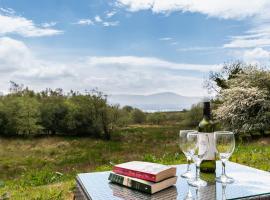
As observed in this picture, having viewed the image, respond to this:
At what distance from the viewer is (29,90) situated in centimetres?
2259

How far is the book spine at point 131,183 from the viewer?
75.9 inches

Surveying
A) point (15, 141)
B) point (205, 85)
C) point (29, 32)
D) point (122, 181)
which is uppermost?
point (29, 32)

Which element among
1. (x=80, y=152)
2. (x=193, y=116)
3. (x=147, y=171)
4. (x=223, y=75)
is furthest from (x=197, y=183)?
(x=193, y=116)

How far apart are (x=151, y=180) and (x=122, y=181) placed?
0.79 feet

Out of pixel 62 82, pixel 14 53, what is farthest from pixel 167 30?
pixel 62 82

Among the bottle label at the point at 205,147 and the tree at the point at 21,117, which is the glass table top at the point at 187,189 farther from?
the tree at the point at 21,117

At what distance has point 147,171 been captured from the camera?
199 centimetres

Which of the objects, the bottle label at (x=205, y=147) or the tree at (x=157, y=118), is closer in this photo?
the bottle label at (x=205, y=147)

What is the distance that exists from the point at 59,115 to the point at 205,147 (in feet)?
59.0

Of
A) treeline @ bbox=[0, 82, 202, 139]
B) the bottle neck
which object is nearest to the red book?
the bottle neck

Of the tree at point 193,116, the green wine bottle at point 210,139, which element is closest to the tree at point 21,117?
the tree at point 193,116

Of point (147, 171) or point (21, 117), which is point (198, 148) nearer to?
point (147, 171)

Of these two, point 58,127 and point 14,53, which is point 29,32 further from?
point 14,53

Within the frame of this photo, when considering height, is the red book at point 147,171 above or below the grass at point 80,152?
above
